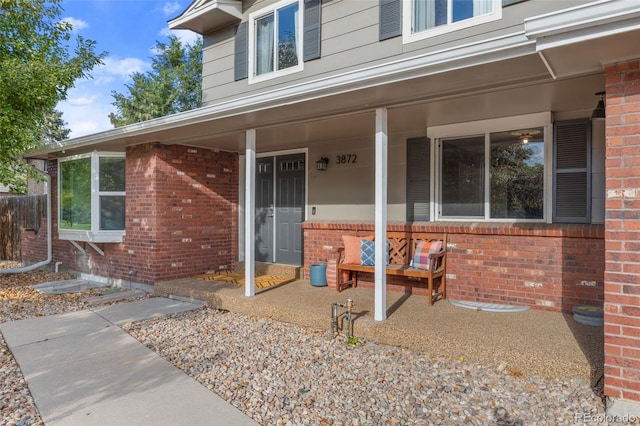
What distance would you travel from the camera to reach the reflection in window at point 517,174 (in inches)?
191

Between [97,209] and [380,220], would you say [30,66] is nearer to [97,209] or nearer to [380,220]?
[97,209]

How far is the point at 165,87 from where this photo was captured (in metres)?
22.6

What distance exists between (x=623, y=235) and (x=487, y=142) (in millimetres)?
2737

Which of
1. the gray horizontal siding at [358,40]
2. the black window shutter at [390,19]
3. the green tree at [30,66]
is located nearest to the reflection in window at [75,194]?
the green tree at [30,66]

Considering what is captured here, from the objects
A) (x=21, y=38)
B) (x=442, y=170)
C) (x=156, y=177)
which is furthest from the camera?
(x=156, y=177)

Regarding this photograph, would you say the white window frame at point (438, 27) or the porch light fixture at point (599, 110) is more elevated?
the white window frame at point (438, 27)

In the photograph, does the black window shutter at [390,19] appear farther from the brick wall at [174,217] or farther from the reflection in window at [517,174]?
the brick wall at [174,217]

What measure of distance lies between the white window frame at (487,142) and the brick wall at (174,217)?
155 inches

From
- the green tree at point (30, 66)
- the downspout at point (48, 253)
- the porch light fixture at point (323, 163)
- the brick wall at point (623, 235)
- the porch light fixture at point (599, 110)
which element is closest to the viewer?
the brick wall at point (623, 235)

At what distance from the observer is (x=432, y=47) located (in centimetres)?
511

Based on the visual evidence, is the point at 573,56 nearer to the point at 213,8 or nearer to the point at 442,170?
the point at 442,170

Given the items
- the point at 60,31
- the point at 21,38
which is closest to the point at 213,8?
the point at 60,31

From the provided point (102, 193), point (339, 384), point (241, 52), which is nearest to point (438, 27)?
point (241, 52)

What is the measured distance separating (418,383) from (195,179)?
17.4 feet
